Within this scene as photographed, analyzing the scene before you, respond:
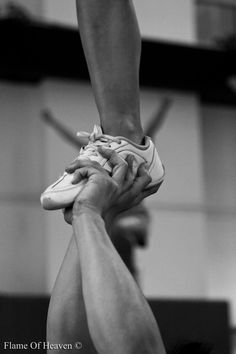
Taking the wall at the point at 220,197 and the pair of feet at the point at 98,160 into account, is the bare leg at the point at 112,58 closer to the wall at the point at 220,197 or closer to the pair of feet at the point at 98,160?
the pair of feet at the point at 98,160

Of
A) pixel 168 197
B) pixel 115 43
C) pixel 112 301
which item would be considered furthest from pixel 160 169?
pixel 168 197

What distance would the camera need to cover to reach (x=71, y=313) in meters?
1.47

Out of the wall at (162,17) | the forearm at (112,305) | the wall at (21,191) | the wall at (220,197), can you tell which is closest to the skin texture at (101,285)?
the forearm at (112,305)

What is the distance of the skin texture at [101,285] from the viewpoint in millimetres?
1278

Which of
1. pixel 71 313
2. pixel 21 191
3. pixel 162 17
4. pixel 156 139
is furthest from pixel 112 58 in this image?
pixel 162 17

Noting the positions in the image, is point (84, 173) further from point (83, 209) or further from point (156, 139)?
point (156, 139)

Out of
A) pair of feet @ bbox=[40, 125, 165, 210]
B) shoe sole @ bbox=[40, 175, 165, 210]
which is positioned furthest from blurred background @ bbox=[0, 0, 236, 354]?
shoe sole @ bbox=[40, 175, 165, 210]

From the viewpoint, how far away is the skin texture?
4.19ft

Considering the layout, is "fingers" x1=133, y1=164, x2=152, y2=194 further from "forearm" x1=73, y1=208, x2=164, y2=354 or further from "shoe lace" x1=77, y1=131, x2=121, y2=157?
"forearm" x1=73, y1=208, x2=164, y2=354

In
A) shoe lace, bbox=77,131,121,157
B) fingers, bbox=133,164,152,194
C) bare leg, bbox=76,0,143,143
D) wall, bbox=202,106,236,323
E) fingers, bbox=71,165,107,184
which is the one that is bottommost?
wall, bbox=202,106,236,323

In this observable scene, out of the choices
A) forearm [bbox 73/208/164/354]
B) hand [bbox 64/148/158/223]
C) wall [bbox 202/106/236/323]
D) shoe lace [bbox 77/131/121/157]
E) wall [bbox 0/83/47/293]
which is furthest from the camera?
wall [bbox 202/106/236/323]

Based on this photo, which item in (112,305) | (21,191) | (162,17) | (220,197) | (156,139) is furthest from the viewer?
(220,197)

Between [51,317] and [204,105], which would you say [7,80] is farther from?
[51,317]

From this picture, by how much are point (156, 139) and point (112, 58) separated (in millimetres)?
5745
